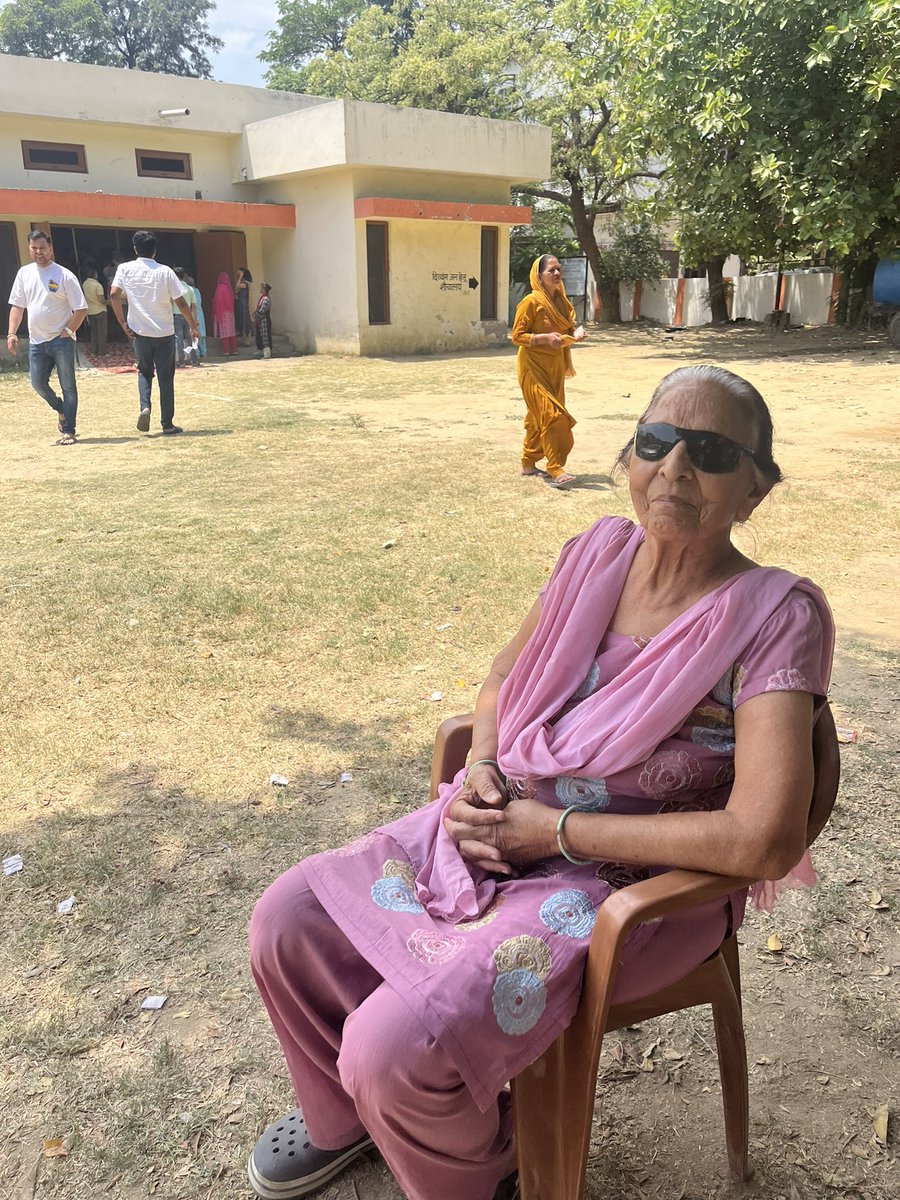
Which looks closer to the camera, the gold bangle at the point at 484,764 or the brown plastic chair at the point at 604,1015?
the brown plastic chair at the point at 604,1015

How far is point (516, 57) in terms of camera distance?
23609 millimetres

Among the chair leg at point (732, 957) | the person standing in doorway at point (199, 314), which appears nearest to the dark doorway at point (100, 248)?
the person standing in doorway at point (199, 314)

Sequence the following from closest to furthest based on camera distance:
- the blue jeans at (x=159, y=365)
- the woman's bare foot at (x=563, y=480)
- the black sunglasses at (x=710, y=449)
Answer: the black sunglasses at (x=710, y=449)
the woman's bare foot at (x=563, y=480)
the blue jeans at (x=159, y=365)

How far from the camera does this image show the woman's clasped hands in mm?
1620

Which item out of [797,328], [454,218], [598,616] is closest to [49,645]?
[598,616]

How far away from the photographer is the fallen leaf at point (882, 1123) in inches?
71.6

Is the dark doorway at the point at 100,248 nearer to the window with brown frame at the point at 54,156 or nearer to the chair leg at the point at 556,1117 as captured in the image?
the window with brown frame at the point at 54,156

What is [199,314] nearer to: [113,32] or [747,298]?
[747,298]

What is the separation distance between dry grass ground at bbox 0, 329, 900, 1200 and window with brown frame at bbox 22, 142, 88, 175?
13.1 m

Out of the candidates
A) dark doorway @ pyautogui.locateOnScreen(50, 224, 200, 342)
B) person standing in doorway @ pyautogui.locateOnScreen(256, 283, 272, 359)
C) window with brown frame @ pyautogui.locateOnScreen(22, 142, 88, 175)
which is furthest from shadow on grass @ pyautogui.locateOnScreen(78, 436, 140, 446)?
window with brown frame @ pyautogui.locateOnScreen(22, 142, 88, 175)

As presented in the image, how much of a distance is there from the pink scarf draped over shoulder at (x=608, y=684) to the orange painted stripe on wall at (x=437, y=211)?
1814cm

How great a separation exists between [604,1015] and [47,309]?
883 cm

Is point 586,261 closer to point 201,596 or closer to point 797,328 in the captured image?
point 797,328

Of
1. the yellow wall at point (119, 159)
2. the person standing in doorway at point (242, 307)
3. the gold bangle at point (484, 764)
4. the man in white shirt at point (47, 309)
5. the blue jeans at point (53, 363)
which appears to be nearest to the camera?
the gold bangle at point (484, 764)
